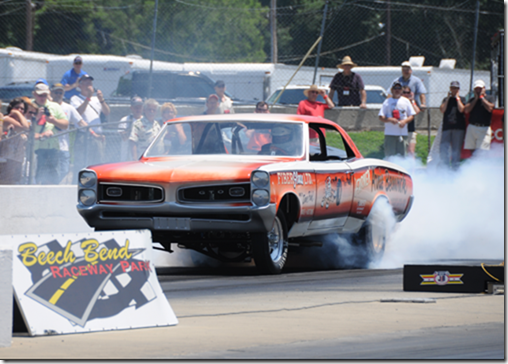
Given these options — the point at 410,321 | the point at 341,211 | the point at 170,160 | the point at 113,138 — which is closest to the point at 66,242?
the point at 410,321

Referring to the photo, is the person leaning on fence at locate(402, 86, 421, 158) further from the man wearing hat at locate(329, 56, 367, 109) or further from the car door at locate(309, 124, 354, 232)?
the car door at locate(309, 124, 354, 232)

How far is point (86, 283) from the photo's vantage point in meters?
5.71

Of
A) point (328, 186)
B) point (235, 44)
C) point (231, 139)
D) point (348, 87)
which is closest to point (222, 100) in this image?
point (348, 87)

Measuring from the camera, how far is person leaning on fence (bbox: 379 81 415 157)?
1516 cm

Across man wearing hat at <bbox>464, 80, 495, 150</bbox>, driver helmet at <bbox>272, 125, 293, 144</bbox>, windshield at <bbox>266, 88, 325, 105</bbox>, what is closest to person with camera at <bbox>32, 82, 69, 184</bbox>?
driver helmet at <bbox>272, 125, 293, 144</bbox>

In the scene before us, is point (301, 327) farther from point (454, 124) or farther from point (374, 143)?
point (374, 143)

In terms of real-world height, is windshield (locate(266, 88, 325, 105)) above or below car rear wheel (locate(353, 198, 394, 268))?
above

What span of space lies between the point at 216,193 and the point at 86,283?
295 cm

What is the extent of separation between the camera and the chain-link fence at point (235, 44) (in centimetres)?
2247

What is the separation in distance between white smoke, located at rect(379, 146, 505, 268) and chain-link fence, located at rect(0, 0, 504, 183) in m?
6.45

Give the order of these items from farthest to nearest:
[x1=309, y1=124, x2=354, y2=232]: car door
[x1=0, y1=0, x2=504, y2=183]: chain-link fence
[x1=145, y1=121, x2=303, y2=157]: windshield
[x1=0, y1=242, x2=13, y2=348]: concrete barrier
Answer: [x1=0, y1=0, x2=504, y2=183]: chain-link fence, [x1=145, y1=121, x2=303, y2=157]: windshield, [x1=309, y1=124, x2=354, y2=232]: car door, [x1=0, y1=242, x2=13, y2=348]: concrete barrier

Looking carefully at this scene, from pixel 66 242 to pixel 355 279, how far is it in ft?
12.1

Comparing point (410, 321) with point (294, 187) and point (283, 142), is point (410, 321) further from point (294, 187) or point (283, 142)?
point (283, 142)

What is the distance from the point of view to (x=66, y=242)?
227 inches
